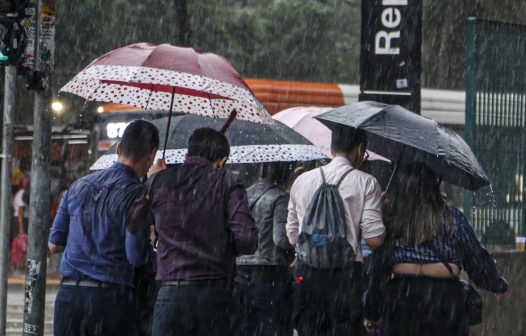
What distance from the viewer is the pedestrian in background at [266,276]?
27.6 ft

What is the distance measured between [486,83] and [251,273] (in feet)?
13.5

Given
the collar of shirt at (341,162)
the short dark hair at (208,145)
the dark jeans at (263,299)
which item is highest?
the short dark hair at (208,145)

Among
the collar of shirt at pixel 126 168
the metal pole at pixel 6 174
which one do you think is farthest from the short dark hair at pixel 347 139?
the metal pole at pixel 6 174

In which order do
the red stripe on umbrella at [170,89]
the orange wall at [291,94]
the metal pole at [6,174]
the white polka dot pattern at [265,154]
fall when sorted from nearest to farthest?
the red stripe on umbrella at [170,89] < the white polka dot pattern at [265,154] < the metal pole at [6,174] < the orange wall at [291,94]

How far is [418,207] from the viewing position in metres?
6.59

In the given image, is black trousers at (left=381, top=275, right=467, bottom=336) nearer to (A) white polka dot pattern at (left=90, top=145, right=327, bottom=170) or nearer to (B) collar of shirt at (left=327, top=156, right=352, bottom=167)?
(B) collar of shirt at (left=327, top=156, right=352, bottom=167)

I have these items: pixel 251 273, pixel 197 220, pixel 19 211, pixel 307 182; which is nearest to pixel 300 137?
pixel 251 273

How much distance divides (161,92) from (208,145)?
2310 mm

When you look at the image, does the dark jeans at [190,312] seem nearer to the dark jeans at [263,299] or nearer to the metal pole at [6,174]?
the dark jeans at [263,299]

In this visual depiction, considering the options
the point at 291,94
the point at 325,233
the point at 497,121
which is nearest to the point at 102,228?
the point at 325,233

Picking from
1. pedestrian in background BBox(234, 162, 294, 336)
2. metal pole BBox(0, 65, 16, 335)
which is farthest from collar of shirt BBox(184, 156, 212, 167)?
metal pole BBox(0, 65, 16, 335)

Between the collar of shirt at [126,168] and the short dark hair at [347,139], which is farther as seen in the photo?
the short dark hair at [347,139]

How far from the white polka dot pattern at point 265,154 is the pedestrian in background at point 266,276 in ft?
0.84

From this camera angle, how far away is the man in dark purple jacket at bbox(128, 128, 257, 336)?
589 cm
